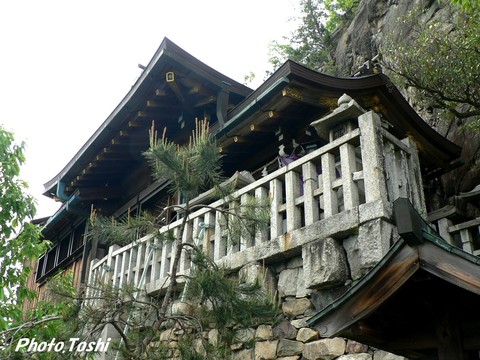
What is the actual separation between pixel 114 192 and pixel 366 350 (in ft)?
28.9

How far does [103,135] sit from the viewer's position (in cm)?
1067

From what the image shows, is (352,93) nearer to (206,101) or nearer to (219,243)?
(219,243)

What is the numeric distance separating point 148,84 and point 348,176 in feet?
16.8

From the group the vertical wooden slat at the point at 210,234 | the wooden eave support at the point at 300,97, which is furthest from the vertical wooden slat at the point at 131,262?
the wooden eave support at the point at 300,97

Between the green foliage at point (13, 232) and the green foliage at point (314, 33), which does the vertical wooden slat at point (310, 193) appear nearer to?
the green foliage at point (13, 232)

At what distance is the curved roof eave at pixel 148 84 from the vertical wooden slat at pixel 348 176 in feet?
12.0

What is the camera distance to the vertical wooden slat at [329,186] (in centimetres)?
567

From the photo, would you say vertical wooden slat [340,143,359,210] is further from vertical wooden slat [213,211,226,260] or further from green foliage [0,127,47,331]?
green foliage [0,127,47,331]

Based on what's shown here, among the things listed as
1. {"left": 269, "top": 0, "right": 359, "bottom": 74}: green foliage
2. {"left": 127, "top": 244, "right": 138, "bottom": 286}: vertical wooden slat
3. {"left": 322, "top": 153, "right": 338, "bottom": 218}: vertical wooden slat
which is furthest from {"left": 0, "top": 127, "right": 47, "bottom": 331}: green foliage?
{"left": 269, "top": 0, "right": 359, "bottom": 74}: green foliage

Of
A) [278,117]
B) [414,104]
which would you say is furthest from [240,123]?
[414,104]

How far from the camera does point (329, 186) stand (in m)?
5.77

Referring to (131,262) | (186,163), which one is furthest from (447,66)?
(131,262)

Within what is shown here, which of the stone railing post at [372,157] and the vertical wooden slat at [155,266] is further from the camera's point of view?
the vertical wooden slat at [155,266]

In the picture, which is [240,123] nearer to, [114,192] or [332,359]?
[332,359]
